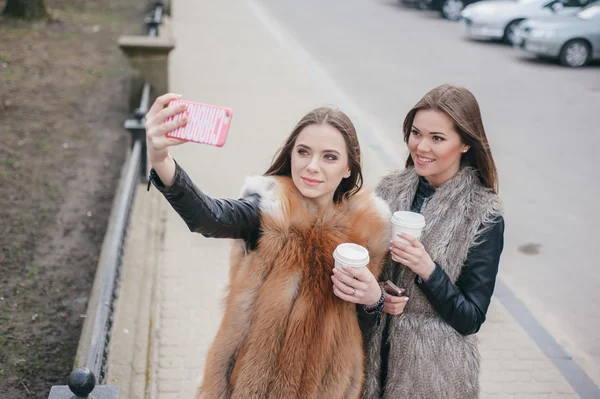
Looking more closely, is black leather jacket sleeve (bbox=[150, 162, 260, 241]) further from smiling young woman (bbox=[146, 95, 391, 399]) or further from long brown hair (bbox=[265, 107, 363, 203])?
long brown hair (bbox=[265, 107, 363, 203])

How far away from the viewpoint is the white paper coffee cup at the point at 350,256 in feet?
6.91

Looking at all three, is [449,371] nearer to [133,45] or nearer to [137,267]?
[137,267]

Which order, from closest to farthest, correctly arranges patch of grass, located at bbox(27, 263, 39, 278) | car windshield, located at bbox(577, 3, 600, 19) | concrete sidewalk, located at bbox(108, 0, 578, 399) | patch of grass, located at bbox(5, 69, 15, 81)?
concrete sidewalk, located at bbox(108, 0, 578, 399) → patch of grass, located at bbox(27, 263, 39, 278) → patch of grass, located at bbox(5, 69, 15, 81) → car windshield, located at bbox(577, 3, 600, 19)

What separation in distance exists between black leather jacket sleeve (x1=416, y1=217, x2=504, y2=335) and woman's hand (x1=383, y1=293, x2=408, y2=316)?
0.09m

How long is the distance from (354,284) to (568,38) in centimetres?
1468

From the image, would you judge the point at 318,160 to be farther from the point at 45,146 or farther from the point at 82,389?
the point at 45,146

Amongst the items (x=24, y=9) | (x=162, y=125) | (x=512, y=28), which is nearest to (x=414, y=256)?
(x=162, y=125)

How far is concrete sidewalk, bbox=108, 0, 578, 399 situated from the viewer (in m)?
4.41

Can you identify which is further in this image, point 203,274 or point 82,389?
point 203,274

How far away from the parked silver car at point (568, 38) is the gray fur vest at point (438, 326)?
1392cm

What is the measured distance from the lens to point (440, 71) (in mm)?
13633

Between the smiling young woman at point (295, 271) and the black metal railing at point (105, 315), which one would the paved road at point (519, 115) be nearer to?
the smiling young woman at point (295, 271)

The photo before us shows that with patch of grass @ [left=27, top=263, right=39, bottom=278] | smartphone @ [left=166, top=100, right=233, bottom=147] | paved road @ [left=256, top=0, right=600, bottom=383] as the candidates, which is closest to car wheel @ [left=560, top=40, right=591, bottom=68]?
paved road @ [left=256, top=0, right=600, bottom=383]

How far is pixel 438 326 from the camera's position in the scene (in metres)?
2.50
